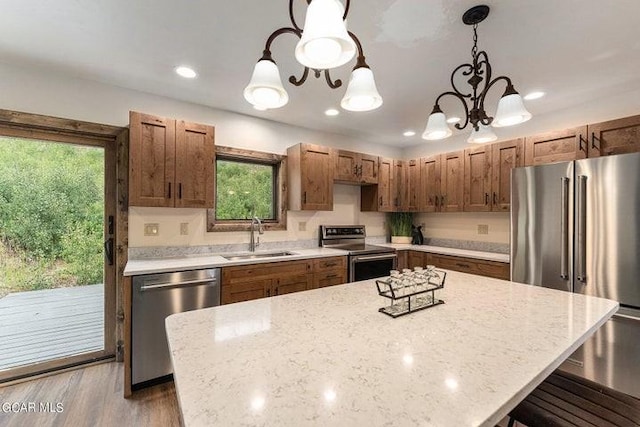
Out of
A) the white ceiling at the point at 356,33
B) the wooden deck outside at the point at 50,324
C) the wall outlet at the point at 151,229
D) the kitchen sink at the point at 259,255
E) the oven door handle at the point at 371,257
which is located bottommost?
the wooden deck outside at the point at 50,324

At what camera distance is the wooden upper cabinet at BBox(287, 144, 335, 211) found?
3.50m

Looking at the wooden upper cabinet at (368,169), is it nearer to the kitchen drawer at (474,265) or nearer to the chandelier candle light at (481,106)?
the kitchen drawer at (474,265)

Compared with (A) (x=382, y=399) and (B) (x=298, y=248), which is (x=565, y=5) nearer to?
(A) (x=382, y=399)

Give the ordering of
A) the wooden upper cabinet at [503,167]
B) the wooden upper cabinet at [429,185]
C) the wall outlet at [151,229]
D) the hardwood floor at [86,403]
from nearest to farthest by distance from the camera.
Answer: the hardwood floor at [86,403], the wall outlet at [151,229], the wooden upper cabinet at [503,167], the wooden upper cabinet at [429,185]

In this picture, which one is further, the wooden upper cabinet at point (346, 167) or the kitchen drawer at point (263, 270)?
the wooden upper cabinet at point (346, 167)

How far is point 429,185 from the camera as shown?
413 cm

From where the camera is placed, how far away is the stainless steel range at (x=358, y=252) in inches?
135

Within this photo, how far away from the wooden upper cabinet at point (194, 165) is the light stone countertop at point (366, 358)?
169 centimetres

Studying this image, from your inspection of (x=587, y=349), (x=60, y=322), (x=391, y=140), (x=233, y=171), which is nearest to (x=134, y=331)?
(x=60, y=322)

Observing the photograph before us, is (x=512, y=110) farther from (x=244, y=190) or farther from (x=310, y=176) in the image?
(x=244, y=190)

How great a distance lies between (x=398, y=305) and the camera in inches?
54.4

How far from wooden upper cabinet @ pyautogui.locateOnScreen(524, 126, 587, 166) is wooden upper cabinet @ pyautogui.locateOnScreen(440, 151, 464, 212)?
0.76 m

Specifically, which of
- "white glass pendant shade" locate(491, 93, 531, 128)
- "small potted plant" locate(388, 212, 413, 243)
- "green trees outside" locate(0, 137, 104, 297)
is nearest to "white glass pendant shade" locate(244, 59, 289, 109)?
"white glass pendant shade" locate(491, 93, 531, 128)

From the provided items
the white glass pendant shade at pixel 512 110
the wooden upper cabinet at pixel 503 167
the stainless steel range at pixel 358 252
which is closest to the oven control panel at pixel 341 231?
the stainless steel range at pixel 358 252
